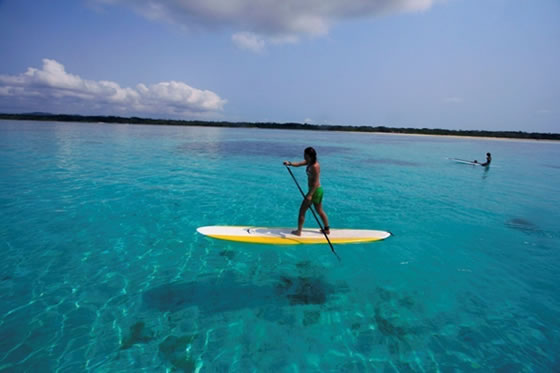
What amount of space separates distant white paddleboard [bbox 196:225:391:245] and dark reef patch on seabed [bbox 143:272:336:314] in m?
1.45

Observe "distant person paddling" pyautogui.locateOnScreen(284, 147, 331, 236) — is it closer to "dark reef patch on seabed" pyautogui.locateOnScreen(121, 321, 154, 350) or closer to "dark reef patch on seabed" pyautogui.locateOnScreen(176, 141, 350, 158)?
"dark reef patch on seabed" pyautogui.locateOnScreen(121, 321, 154, 350)

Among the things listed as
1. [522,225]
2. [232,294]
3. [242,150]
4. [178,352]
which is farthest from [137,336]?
[242,150]

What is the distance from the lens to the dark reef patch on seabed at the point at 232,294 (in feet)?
17.5

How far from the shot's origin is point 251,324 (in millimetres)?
4883

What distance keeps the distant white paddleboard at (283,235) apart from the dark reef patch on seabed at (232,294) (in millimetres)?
1453

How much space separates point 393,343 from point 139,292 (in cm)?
517

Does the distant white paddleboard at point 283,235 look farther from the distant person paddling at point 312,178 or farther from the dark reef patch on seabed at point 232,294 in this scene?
the dark reef patch on seabed at point 232,294

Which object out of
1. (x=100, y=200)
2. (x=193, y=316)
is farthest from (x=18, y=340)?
(x=100, y=200)

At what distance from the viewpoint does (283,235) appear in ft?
25.6

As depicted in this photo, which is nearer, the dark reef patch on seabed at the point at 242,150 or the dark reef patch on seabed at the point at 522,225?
the dark reef patch on seabed at the point at 522,225

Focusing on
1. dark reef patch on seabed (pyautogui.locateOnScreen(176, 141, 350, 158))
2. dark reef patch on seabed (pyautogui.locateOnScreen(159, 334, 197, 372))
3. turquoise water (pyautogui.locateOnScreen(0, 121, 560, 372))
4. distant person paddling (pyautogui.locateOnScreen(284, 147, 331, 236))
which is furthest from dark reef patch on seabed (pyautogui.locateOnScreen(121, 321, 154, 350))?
dark reef patch on seabed (pyautogui.locateOnScreen(176, 141, 350, 158))

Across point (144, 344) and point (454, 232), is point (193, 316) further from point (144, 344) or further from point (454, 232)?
point (454, 232)

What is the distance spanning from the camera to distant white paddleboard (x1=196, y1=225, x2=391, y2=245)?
25.1 ft

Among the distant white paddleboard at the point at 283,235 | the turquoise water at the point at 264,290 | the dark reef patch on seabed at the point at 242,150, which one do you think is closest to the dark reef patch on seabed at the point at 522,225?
the turquoise water at the point at 264,290
